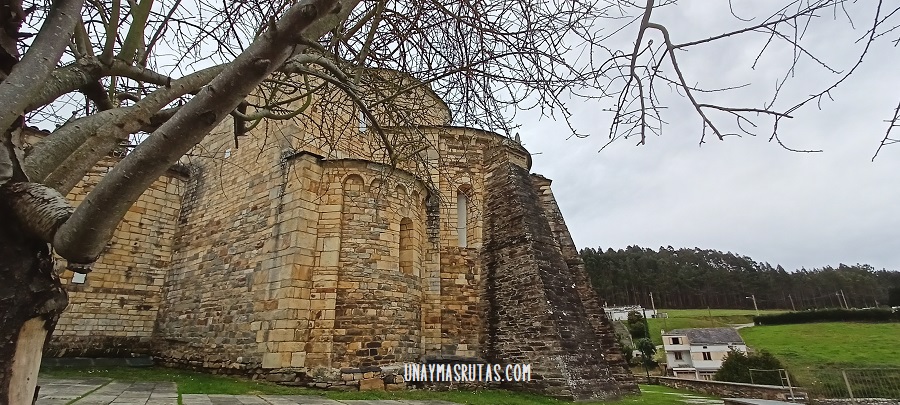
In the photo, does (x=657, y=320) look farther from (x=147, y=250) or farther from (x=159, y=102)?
(x=159, y=102)

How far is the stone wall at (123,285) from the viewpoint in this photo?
11.6m

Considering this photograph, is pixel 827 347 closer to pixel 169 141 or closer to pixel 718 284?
pixel 718 284

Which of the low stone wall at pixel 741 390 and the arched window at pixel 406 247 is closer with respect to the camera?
the arched window at pixel 406 247

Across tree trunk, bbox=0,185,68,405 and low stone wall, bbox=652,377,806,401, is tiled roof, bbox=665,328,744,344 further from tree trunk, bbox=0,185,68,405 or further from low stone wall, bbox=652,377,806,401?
tree trunk, bbox=0,185,68,405

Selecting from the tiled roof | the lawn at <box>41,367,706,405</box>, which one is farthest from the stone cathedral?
the tiled roof

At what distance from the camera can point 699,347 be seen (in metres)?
38.1

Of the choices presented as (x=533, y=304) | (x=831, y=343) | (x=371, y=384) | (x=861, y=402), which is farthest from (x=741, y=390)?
(x=831, y=343)

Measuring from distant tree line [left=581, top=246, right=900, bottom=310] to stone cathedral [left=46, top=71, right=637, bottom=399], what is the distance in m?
53.5

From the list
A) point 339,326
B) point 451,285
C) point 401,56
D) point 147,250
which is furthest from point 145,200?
point 401,56

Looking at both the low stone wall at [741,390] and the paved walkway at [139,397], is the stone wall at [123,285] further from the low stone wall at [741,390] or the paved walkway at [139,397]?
the low stone wall at [741,390]

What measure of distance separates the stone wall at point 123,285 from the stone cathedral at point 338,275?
0.04 meters

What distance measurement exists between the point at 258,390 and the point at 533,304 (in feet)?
20.0

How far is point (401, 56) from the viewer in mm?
4816

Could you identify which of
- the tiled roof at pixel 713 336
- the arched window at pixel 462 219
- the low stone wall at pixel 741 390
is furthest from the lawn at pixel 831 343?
the arched window at pixel 462 219
